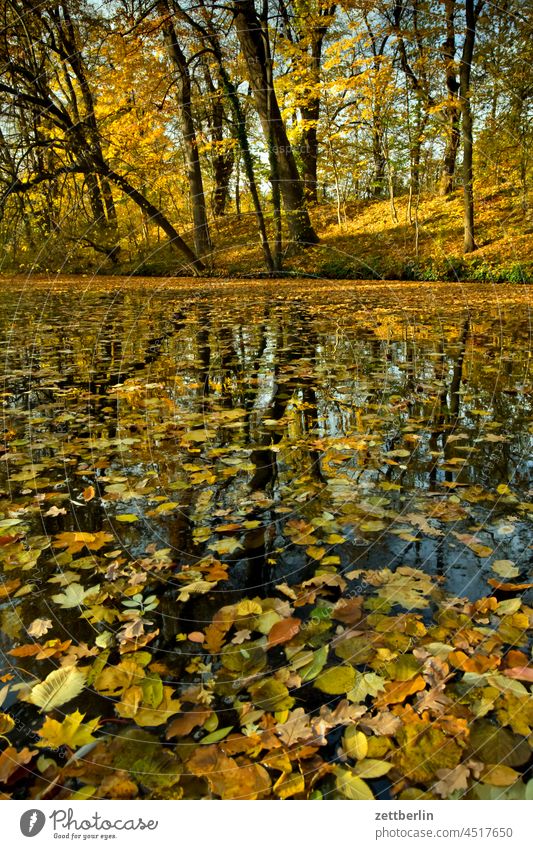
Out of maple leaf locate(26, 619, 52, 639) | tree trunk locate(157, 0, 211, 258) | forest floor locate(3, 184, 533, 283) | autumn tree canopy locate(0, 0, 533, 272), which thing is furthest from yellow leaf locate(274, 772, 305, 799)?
tree trunk locate(157, 0, 211, 258)

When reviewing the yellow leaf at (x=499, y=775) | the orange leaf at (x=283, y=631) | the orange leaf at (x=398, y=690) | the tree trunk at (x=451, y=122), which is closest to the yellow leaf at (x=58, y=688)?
the orange leaf at (x=283, y=631)

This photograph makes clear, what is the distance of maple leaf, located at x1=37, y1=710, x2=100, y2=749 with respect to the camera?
1.47 metres

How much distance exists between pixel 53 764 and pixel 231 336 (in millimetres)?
7138

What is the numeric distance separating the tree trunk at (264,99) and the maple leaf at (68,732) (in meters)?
12.6

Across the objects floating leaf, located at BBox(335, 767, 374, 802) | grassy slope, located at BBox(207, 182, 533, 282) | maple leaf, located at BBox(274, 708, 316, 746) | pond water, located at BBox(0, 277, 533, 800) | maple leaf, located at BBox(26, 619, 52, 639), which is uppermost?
grassy slope, located at BBox(207, 182, 533, 282)

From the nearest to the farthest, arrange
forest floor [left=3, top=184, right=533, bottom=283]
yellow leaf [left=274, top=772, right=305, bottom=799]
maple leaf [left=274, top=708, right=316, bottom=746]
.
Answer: yellow leaf [left=274, top=772, right=305, bottom=799] < maple leaf [left=274, top=708, right=316, bottom=746] < forest floor [left=3, top=184, right=533, bottom=283]

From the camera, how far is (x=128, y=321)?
10.0m

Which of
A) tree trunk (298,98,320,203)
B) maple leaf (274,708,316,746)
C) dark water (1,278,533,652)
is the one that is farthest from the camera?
tree trunk (298,98,320,203)

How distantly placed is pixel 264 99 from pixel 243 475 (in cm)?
1449

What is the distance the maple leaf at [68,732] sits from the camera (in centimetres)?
147

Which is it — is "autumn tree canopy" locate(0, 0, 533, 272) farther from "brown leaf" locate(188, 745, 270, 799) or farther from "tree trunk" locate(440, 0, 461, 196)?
"brown leaf" locate(188, 745, 270, 799)

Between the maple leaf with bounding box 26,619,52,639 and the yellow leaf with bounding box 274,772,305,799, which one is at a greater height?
the maple leaf with bounding box 26,619,52,639

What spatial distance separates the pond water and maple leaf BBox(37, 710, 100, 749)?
0.09 m

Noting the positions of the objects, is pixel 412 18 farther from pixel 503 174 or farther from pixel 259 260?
pixel 259 260
